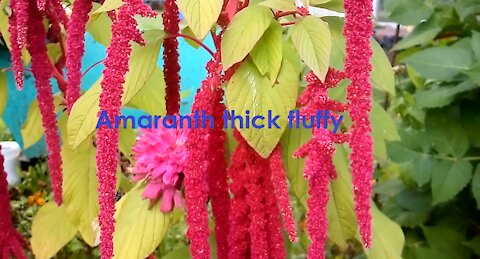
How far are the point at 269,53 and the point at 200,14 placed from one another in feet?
0.27

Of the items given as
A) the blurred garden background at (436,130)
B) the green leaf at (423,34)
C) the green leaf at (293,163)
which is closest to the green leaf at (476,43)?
the blurred garden background at (436,130)

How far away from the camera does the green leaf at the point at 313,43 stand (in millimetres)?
524

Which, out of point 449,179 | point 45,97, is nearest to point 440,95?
point 449,179

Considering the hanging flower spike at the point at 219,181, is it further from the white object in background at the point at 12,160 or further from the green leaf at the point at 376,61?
the white object in background at the point at 12,160

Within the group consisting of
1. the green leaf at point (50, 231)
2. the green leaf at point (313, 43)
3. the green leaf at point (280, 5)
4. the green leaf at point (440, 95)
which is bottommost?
the green leaf at point (50, 231)

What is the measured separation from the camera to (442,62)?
1295 millimetres

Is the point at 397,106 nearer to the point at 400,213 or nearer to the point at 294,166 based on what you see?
the point at 400,213

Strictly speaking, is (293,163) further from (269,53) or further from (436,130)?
(436,130)

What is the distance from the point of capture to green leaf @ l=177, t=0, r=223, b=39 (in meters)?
0.53

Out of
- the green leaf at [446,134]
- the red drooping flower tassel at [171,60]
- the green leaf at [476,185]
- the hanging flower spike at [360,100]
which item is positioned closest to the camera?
the hanging flower spike at [360,100]

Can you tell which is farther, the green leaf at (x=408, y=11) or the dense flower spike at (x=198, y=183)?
the green leaf at (x=408, y=11)

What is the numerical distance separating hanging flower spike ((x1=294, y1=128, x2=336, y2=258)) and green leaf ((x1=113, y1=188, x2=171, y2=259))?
10.7 inches

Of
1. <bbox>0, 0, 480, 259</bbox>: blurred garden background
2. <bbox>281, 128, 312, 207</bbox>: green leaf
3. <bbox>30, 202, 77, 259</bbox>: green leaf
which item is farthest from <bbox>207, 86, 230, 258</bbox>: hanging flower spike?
<bbox>0, 0, 480, 259</bbox>: blurred garden background

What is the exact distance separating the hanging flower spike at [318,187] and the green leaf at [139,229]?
10.7 inches
